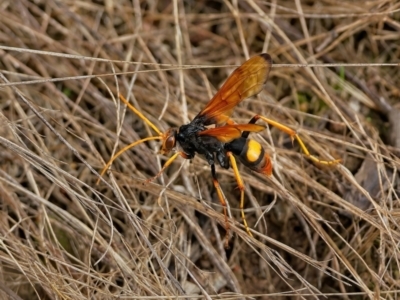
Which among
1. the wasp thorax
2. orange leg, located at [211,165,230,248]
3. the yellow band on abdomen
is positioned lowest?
orange leg, located at [211,165,230,248]

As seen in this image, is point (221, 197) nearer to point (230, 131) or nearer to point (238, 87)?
point (230, 131)

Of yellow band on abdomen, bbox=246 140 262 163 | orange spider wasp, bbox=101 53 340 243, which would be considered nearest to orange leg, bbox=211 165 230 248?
orange spider wasp, bbox=101 53 340 243

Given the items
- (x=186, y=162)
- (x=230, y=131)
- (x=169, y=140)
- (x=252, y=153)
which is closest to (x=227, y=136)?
(x=230, y=131)

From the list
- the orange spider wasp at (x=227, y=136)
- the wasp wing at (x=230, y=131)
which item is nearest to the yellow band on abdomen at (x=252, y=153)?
the orange spider wasp at (x=227, y=136)

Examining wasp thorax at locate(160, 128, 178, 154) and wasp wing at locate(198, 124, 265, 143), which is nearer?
wasp wing at locate(198, 124, 265, 143)

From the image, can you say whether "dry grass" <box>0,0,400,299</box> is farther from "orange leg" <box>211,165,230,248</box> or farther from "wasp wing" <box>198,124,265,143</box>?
"wasp wing" <box>198,124,265,143</box>

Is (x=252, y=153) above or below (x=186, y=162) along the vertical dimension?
above

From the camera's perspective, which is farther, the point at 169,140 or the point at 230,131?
the point at 169,140
